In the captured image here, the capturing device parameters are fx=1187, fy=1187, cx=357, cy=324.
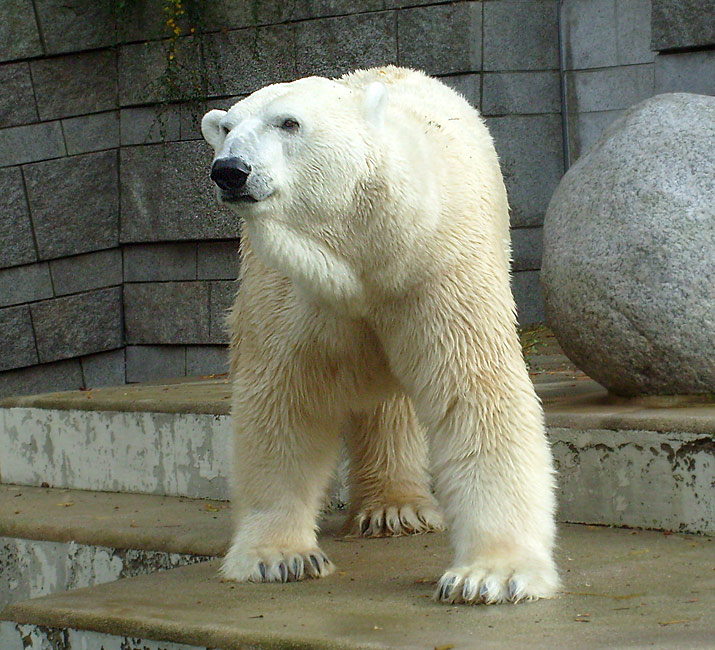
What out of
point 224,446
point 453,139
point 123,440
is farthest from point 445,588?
point 123,440

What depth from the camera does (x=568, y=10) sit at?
6.73m

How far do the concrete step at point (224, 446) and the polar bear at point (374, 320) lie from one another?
789 mm

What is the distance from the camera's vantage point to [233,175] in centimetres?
253

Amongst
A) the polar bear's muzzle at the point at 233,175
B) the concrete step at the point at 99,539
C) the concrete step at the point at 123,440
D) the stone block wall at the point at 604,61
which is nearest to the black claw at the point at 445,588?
the polar bear's muzzle at the point at 233,175

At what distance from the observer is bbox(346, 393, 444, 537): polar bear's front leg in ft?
12.6

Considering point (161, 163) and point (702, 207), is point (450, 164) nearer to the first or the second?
point (702, 207)

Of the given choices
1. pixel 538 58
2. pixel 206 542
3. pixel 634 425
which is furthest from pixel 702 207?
pixel 538 58

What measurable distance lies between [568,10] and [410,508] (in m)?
3.87

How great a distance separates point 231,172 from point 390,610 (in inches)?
43.3

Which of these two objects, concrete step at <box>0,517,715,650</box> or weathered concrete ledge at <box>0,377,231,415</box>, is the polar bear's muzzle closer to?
concrete step at <box>0,517,715,650</box>

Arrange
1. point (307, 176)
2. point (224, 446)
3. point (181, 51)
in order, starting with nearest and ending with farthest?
1. point (307, 176)
2. point (224, 446)
3. point (181, 51)

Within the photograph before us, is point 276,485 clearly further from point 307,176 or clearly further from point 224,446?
point 224,446

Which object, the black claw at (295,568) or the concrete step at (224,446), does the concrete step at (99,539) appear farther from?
the black claw at (295,568)

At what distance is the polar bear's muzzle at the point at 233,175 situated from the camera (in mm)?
2531
